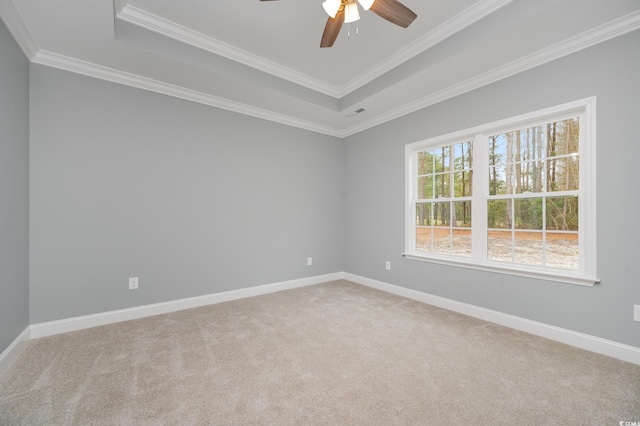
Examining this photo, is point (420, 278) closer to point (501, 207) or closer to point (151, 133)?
point (501, 207)

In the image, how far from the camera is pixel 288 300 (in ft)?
11.8

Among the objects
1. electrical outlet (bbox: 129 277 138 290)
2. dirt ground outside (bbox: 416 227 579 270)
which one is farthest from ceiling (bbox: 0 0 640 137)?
electrical outlet (bbox: 129 277 138 290)

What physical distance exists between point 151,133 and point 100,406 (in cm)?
265

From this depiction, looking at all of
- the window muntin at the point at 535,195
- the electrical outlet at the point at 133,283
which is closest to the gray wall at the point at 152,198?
the electrical outlet at the point at 133,283

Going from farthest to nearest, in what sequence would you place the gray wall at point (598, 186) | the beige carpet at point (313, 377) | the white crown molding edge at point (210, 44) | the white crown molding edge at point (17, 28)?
1. the white crown molding edge at point (210, 44)
2. the gray wall at point (598, 186)
3. the white crown molding edge at point (17, 28)
4. the beige carpet at point (313, 377)

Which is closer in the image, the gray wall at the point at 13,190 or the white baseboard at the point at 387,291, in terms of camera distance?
the gray wall at the point at 13,190

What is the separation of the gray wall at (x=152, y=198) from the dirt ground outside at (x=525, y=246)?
7.22ft

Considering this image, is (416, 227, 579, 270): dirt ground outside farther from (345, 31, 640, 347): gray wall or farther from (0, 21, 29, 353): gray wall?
(0, 21, 29, 353): gray wall

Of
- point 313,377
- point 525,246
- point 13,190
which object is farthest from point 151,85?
point 525,246

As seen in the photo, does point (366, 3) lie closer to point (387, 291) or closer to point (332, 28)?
point (332, 28)

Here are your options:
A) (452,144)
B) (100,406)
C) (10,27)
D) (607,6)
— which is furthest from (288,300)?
(607,6)

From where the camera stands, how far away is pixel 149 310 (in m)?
3.03

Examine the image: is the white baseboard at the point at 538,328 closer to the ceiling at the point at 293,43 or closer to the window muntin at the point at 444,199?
the window muntin at the point at 444,199

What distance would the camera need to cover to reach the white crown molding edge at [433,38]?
228 centimetres
